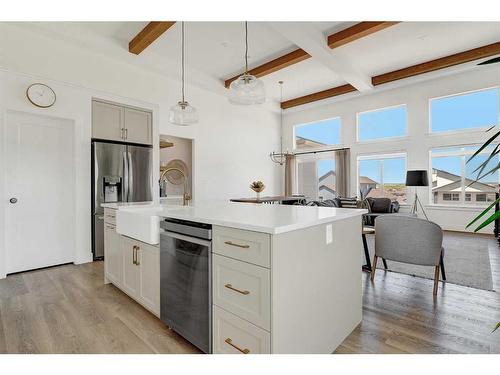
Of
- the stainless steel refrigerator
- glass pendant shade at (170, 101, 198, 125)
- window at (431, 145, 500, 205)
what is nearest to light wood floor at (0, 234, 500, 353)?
the stainless steel refrigerator

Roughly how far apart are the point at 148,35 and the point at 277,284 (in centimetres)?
406

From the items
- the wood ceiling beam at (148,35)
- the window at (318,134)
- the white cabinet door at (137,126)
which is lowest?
the white cabinet door at (137,126)

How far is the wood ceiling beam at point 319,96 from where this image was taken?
268 inches

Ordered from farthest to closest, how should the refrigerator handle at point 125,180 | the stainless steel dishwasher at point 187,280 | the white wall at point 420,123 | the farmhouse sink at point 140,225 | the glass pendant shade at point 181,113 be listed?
1. the white wall at point 420,123
2. the refrigerator handle at point 125,180
3. the glass pendant shade at point 181,113
4. the farmhouse sink at point 140,225
5. the stainless steel dishwasher at point 187,280

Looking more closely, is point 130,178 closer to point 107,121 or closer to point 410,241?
point 107,121

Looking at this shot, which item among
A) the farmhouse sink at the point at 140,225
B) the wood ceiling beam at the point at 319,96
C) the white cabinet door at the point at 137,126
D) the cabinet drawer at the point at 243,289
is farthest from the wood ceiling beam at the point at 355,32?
the cabinet drawer at the point at 243,289

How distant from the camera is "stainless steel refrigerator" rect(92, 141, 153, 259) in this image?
393cm

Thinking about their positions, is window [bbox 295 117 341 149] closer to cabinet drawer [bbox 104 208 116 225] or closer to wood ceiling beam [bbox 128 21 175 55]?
wood ceiling beam [bbox 128 21 175 55]

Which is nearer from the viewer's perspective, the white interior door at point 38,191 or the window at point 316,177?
the white interior door at point 38,191

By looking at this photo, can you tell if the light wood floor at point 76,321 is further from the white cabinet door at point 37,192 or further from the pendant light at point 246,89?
the pendant light at point 246,89

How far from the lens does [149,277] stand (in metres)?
2.11

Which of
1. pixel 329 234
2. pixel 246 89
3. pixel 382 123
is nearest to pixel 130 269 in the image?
pixel 329 234

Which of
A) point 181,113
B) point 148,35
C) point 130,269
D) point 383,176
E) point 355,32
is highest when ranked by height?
point 355,32

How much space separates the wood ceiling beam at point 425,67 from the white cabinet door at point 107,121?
510cm
